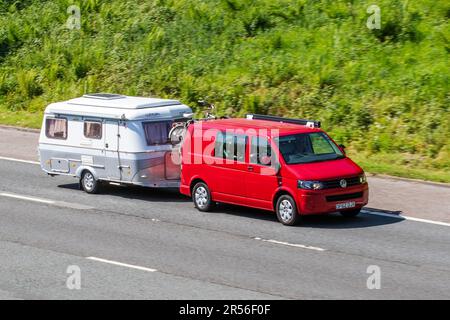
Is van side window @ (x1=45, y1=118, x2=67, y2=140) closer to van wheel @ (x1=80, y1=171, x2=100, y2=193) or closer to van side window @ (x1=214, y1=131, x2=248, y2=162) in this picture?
van wheel @ (x1=80, y1=171, x2=100, y2=193)

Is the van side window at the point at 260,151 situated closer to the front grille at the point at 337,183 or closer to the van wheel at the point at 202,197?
the front grille at the point at 337,183

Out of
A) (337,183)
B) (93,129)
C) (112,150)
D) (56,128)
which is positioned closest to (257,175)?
(337,183)

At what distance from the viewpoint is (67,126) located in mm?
25031

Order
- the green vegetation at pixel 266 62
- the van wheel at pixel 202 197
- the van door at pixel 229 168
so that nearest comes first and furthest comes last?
1. the van door at pixel 229 168
2. the van wheel at pixel 202 197
3. the green vegetation at pixel 266 62

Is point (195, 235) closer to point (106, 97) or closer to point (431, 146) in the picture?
point (106, 97)

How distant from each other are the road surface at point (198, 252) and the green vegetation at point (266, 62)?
563 centimetres

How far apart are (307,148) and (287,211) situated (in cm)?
155

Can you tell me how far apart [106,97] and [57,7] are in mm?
15621

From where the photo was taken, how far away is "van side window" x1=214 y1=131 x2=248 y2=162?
21688mm

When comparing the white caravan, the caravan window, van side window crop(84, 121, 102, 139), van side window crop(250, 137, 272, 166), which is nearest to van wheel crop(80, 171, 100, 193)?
the white caravan

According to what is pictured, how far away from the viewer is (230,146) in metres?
22.0

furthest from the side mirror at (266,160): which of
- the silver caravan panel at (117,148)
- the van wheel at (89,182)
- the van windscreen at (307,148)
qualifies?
the van wheel at (89,182)

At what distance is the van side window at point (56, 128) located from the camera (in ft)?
82.5
